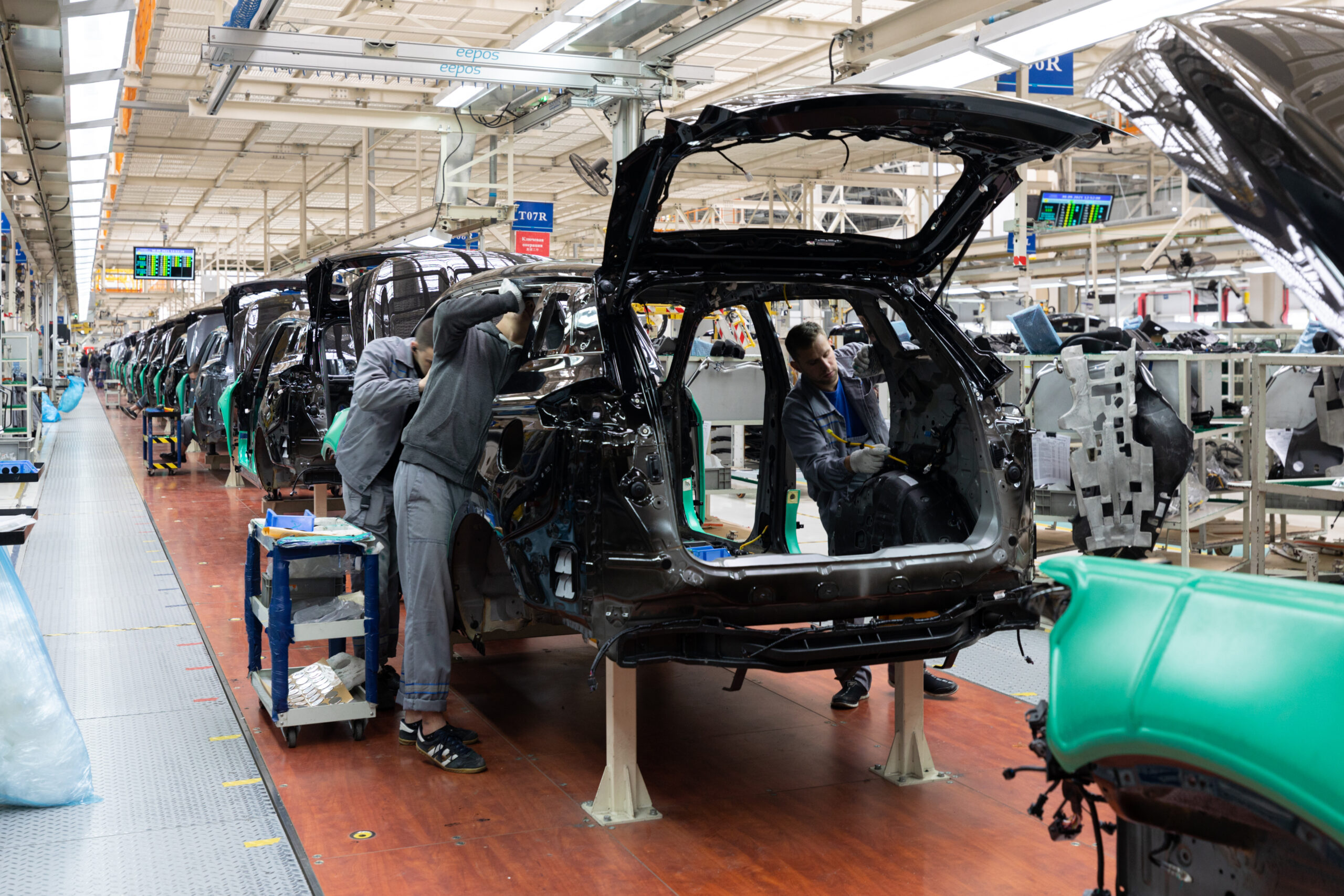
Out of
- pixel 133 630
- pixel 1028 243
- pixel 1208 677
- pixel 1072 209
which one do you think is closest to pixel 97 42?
pixel 133 630

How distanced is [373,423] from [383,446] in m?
0.10

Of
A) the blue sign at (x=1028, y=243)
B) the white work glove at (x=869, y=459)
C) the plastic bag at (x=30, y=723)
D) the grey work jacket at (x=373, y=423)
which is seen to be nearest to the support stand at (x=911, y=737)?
the white work glove at (x=869, y=459)

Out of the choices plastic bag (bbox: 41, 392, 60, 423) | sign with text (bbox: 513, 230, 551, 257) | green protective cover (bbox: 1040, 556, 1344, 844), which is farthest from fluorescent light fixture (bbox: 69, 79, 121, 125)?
plastic bag (bbox: 41, 392, 60, 423)

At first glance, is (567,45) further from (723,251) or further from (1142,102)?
(1142,102)

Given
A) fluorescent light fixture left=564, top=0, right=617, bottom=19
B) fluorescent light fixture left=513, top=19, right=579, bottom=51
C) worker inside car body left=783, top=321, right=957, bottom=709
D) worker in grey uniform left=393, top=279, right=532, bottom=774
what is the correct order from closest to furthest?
worker in grey uniform left=393, top=279, right=532, bottom=774
worker inside car body left=783, top=321, right=957, bottom=709
fluorescent light fixture left=564, top=0, right=617, bottom=19
fluorescent light fixture left=513, top=19, right=579, bottom=51

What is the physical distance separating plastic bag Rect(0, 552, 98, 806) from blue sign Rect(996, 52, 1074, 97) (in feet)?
28.0

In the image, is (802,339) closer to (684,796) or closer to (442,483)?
(442,483)

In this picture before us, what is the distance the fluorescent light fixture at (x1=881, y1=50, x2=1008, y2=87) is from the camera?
669 cm

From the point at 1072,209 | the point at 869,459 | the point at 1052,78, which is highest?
the point at 1052,78

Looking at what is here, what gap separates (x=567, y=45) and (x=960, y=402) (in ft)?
18.8

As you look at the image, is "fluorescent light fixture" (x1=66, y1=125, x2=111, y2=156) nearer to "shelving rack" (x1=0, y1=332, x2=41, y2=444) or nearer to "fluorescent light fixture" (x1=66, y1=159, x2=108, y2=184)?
"fluorescent light fixture" (x1=66, y1=159, x2=108, y2=184)

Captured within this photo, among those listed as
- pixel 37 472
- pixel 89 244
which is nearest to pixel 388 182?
pixel 89 244

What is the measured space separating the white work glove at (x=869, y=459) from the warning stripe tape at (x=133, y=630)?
3.37m

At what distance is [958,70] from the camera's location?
6.93 m
